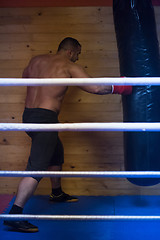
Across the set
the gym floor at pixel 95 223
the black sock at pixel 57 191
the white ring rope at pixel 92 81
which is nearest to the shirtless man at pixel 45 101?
the gym floor at pixel 95 223

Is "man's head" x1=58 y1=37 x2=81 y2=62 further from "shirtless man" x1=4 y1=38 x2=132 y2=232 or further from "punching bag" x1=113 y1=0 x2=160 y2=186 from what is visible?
"punching bag" x1=113 y1=0 x2=160 y2=186

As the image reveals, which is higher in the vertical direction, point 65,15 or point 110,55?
point 65,15

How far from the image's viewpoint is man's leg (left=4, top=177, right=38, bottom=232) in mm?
1766

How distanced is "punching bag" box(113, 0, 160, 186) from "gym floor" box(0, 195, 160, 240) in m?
0.32

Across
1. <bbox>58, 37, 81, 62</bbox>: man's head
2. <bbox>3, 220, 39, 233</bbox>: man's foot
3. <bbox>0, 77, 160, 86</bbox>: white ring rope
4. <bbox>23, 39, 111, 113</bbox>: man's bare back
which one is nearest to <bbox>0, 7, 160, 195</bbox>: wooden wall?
<bbox>58, 37, 81, 62</bbox>: man's head

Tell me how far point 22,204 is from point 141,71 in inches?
45.0

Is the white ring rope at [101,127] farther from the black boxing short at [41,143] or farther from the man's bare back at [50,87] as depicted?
the man's bare back at [50,87]

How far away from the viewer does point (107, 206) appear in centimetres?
231

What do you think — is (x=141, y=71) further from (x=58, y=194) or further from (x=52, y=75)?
(x=58, y=194)

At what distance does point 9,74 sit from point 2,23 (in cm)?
48

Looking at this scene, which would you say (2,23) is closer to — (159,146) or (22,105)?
(22,105)

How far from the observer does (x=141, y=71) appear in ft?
5.69

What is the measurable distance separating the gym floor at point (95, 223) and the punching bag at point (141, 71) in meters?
0.32

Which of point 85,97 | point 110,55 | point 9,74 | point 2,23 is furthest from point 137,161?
point 2,23
